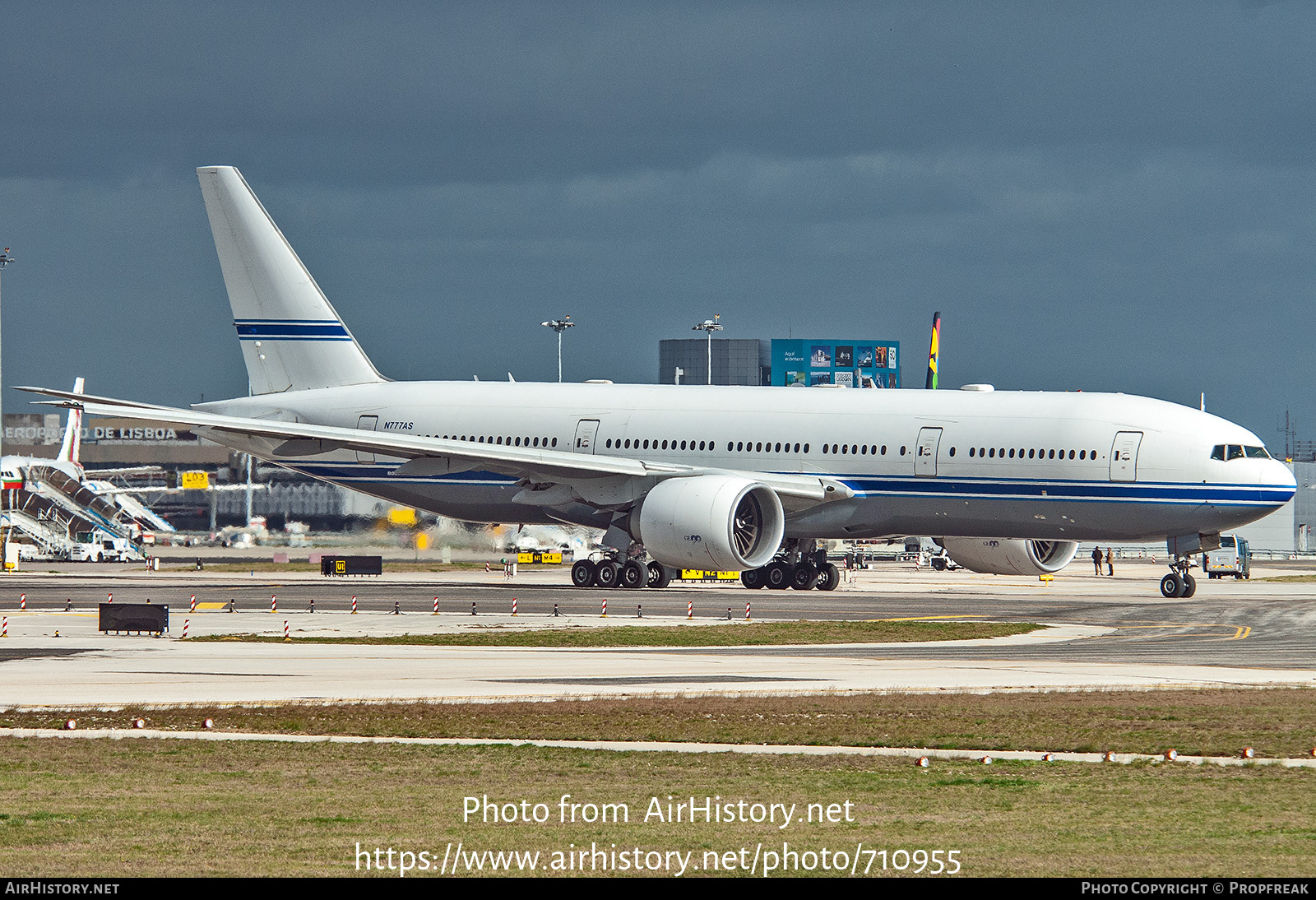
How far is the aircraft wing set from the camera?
48.2 meters

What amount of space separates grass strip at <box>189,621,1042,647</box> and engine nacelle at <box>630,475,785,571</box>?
7.81m

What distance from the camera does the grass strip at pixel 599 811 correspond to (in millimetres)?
12812

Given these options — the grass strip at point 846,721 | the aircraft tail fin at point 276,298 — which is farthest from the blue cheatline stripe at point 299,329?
the grass strip at point 846,721

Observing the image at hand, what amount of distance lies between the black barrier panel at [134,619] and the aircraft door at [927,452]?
21315 mm

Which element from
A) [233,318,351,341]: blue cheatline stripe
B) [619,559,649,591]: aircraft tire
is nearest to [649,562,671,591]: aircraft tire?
[619,559,649,591]: aircraft tire

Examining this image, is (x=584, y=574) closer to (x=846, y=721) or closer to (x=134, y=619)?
(x=134, y=619)

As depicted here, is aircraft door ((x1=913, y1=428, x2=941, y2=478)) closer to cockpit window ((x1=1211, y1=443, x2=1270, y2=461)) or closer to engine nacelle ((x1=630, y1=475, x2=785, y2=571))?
engine nacelle ((x1=630, y1=475, x2=785, y2=571))

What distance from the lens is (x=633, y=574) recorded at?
4991 cm

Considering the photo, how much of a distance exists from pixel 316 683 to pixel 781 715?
7263 millimetres

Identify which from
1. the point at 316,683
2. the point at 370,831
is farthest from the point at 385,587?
the point at 370,831

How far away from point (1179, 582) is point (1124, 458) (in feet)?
19.2

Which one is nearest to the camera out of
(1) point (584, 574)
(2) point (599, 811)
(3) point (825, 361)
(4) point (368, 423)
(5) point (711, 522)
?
(2) point (599, 811)

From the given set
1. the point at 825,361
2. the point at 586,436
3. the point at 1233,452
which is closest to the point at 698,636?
the point at 586,436

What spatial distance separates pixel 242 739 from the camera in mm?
19547
